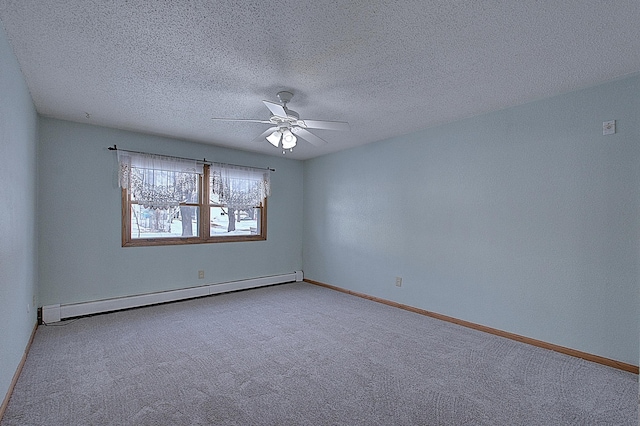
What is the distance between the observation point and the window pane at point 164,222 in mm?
4184

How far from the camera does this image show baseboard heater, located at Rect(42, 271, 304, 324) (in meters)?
3.53

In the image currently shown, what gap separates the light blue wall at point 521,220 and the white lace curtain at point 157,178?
8.38 feet

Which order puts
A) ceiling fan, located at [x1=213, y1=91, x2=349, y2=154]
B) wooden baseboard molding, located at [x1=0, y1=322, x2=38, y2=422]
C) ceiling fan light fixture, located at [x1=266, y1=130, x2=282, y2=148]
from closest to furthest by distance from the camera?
wooden baseboard molding, located at [x1=0, y1=322, x2=38, y2=422]
ceiling fan, located at [x1=213, y1=91, x2=349, y2=154]
ceiling fan light fixture, located at [x1=266, y1=130, x2=282, y2=148]

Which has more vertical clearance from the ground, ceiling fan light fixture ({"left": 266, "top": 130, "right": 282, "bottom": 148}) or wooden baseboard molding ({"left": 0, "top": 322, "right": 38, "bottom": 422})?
ceiling fan light fixture ({"left": 266, "top": 130, "right": 282, "bottom": 148})

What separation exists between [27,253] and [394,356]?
3.39 m

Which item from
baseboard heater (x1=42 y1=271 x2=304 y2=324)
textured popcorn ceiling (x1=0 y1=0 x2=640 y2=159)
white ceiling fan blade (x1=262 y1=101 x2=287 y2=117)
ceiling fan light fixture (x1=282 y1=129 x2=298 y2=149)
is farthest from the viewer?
baseboard heater (x1=42 y1=271 x2=304 y2=324)

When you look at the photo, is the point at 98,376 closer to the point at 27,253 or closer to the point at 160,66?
the point at 27,253

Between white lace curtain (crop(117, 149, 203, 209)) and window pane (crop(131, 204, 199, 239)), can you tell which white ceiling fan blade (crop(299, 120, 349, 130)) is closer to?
white lace curtain (crop(117, 149, 203, 209))

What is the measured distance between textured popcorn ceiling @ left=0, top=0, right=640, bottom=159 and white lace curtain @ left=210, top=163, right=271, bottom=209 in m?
1.54

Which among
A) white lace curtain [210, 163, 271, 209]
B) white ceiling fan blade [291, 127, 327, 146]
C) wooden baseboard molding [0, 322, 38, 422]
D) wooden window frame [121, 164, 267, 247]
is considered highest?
white ceiling fan blade [291, 127, 327, 146]

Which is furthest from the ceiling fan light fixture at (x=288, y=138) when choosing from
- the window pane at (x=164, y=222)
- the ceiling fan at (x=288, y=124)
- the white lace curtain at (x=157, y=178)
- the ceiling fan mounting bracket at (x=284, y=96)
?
the window pane at (x=164, y=222)

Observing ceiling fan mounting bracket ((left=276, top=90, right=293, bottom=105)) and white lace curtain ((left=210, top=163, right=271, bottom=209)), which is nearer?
ceiling fan mounting bracket ((left=276, top=90, right=293, bottom=105))

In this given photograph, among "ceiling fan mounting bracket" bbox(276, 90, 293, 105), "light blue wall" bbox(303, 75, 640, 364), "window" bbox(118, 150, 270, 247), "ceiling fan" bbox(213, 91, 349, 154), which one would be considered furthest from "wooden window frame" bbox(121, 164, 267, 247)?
"ceiling fan mounting bracket" bbox(276, 90, 293, 105)

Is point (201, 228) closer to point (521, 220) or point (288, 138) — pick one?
point (288, 138)
